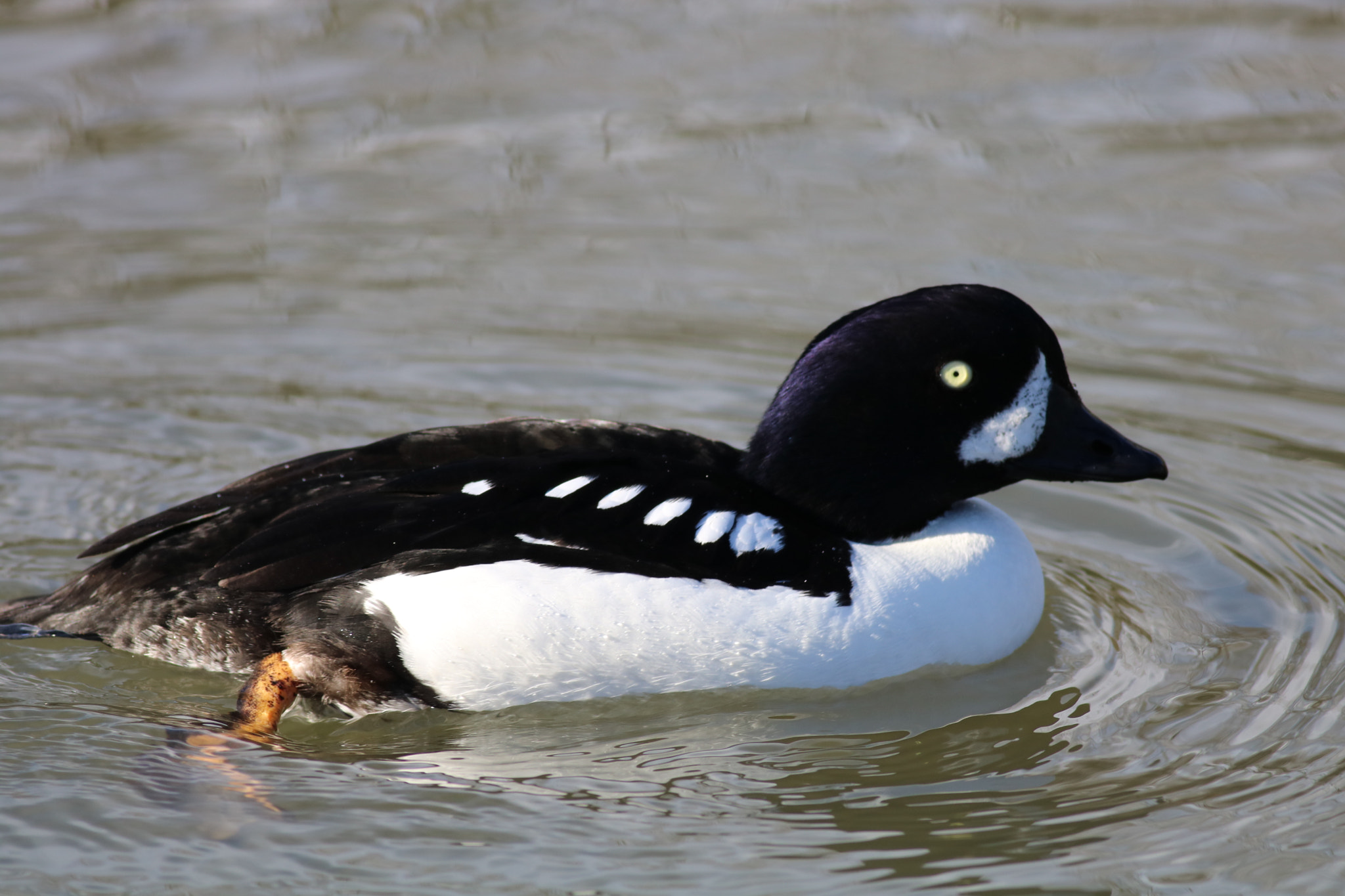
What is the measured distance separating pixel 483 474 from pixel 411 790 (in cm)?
105

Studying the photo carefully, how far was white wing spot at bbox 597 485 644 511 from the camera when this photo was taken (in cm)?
523

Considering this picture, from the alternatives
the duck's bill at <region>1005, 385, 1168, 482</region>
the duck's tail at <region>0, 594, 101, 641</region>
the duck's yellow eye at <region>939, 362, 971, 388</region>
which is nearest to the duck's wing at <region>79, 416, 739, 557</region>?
the duck's tail at <region>0, 594, 101, 641</region>

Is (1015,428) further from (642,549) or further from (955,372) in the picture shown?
(642,549)

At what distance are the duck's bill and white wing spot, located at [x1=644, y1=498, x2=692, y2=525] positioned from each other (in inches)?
45.7

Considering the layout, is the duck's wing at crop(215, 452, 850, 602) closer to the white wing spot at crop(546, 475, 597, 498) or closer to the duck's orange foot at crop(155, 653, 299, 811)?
the white wing spot at crop(546, 475, 597, 498)

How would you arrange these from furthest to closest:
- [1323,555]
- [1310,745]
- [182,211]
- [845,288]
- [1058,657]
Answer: [182,211] < [845,288] < [1323,555] < [1058,657] < [1310,745]

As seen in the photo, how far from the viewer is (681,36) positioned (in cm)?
1196

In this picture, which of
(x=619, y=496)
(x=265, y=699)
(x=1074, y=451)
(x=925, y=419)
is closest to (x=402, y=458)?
(x=619, y=496)

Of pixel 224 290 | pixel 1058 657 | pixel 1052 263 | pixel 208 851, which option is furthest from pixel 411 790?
pixel 1052 263

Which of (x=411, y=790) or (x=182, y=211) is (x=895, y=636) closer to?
(x=411, y=790)

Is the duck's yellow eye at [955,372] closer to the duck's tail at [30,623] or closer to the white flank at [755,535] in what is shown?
the white flank at [755,535]

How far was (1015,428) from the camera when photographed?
551 cm

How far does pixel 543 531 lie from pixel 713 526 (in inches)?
21.4

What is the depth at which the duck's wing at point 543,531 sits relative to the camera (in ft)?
17.0
